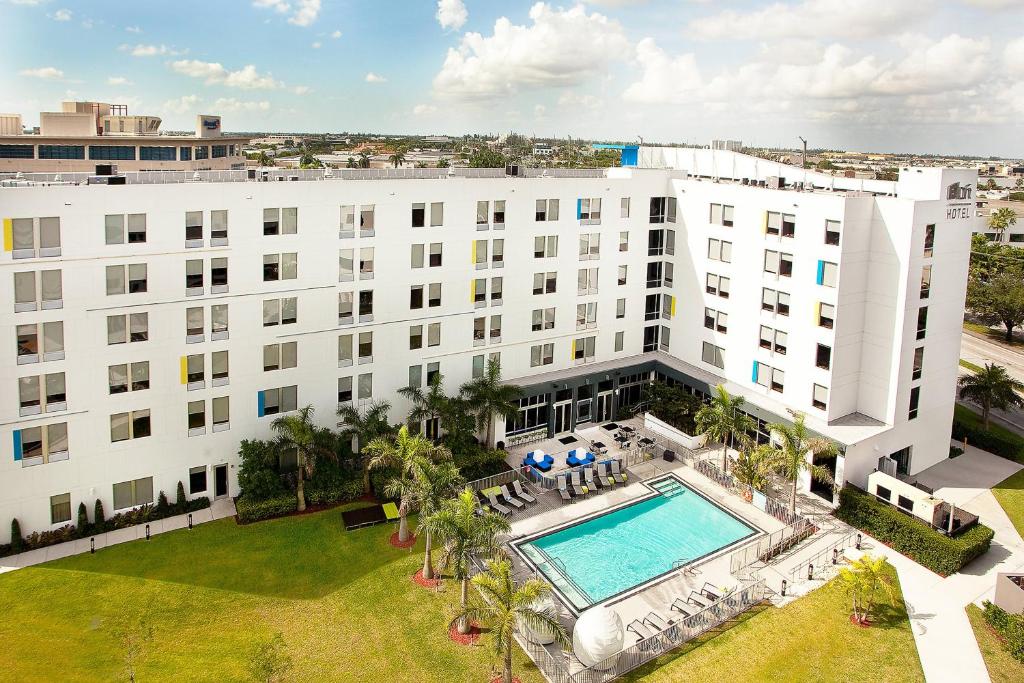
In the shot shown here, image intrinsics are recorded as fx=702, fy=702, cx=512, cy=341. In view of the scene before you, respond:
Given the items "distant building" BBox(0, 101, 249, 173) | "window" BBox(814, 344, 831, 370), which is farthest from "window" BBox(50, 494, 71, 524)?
"distant building" BBox(0, 101, 249, 173)

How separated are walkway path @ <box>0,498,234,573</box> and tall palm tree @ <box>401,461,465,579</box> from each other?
10.8 metres

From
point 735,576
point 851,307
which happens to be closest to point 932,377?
point 851,307

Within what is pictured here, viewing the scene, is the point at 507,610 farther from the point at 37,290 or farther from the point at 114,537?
the point at 37,290

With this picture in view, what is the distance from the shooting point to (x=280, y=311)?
34625 millimetres

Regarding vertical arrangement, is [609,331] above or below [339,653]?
above

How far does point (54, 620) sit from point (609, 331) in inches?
1268

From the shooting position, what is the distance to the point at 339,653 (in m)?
A: 24.8

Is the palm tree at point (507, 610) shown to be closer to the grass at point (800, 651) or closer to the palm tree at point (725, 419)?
the grass at point (800, 651)

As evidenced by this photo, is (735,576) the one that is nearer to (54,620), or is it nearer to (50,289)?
(54,620)

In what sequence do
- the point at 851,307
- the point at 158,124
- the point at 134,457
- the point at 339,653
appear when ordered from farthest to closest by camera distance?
the point at 158,124 → the point at 851,307 → the point at 134,457 → the point at 339,653

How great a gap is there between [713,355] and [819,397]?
25.4 feet

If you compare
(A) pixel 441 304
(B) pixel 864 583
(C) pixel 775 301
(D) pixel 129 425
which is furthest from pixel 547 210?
(B) pixel 864 583

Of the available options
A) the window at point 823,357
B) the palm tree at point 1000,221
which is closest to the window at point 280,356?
the window at point 823,357

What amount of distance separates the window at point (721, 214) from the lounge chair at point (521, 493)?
19.6 metres
